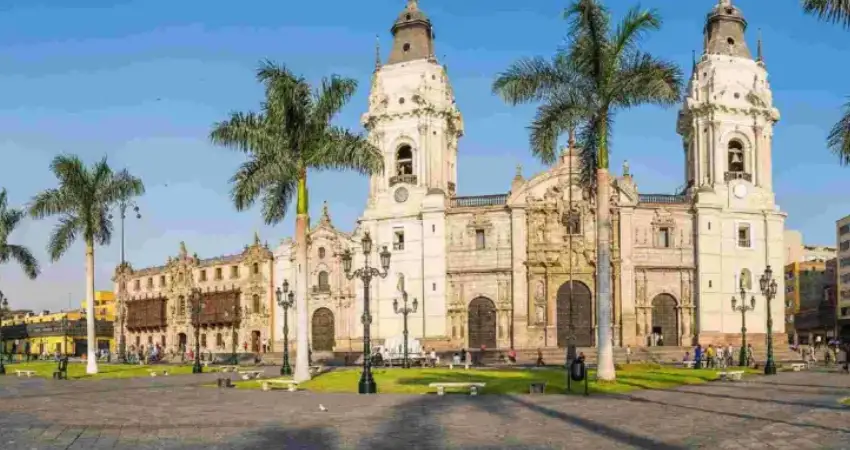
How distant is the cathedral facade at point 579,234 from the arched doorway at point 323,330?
16.5 feet

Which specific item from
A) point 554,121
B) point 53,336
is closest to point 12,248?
point 554,121

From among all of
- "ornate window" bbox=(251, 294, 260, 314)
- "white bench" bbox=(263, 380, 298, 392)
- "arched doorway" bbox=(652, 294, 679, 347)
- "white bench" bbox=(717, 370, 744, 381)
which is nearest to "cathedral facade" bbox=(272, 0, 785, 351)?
"arched doorway" bbox=(652, 294, 679, 347)

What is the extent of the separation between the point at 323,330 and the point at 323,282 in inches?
134

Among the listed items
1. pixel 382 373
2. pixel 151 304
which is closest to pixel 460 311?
pixel 382 373

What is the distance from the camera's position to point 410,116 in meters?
66.8

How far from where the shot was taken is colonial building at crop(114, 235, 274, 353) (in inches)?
3086

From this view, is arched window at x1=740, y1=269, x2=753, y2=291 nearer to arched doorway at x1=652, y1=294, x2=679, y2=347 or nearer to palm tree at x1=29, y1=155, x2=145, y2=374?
arched doorway at x1=652, y1=294, x2=679, y2=347

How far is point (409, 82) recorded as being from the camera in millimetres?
67312

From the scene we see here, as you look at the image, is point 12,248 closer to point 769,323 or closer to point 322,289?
point 322,289

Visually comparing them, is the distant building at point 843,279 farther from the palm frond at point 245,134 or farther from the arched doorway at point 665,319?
the palm frond at point 245,134

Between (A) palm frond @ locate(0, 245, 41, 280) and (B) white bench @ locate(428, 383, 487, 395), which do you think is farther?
(A) palm frond @ locate(0, 245, 41, 280)

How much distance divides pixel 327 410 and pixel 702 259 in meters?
45.9

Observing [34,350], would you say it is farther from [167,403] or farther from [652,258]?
[167,403]

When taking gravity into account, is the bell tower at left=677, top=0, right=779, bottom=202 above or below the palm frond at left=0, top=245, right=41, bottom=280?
above
